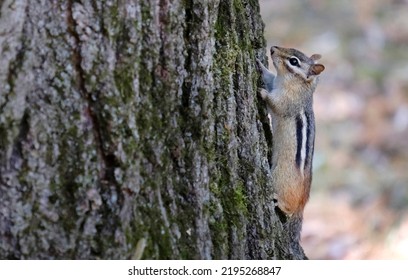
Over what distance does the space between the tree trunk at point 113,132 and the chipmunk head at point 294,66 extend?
1.36m

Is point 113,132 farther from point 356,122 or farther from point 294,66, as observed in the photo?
point 356,122

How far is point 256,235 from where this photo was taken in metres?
2.73

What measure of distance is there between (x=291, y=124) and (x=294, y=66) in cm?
43

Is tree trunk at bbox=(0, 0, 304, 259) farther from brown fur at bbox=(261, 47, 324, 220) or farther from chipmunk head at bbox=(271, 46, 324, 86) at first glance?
chipmunk head at bbox=(271, 46, 324, 86)

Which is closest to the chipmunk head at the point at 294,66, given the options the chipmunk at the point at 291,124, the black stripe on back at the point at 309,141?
the chipmunk at the point at 291,124

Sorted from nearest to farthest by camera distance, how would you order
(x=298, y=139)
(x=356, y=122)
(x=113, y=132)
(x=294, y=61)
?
(x=113, y=132)
(x=298, y=139)
(x=294, y=61)
(x=356, y=122)

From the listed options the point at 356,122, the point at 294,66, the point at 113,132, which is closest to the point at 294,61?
the point at 294,66

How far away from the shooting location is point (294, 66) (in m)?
3.94

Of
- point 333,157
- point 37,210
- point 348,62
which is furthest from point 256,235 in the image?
point 348,62

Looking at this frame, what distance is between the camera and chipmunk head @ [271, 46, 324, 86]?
3.91m

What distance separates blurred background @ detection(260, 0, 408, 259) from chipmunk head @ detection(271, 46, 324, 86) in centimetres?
147

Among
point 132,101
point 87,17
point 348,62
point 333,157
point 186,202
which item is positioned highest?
point 348,62

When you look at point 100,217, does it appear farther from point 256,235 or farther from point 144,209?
point 256,235
